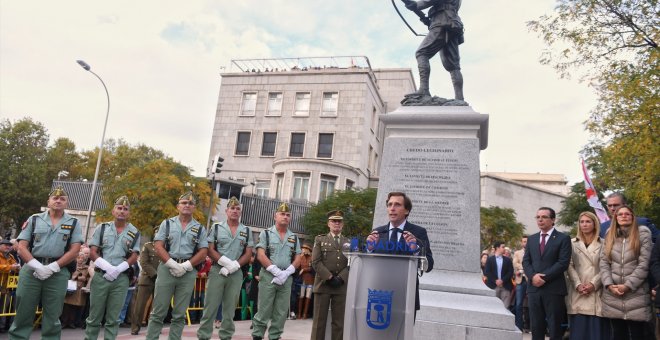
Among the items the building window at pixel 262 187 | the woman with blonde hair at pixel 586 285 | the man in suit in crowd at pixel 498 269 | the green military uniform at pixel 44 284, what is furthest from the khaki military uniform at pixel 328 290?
the building window at pixel 262 187

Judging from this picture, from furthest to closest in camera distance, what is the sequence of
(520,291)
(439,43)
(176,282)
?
(520,291) < (439,43) < (176,282)

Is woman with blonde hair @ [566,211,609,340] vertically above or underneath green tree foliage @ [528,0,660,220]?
underneath

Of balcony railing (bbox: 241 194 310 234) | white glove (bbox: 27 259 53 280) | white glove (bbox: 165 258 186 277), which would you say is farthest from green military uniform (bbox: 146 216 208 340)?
balcony railing (bbox: 241 194 310 234)

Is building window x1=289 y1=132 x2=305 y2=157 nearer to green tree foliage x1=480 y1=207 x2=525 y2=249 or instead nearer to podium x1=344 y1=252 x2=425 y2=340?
green tree foliage x1=480 y1=207 x2=525 y2=249

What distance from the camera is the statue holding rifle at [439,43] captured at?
327 inches

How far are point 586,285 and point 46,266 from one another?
643cm

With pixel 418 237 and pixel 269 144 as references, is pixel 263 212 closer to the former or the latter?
pixel 269 144

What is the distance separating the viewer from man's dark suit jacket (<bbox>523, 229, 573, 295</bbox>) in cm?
595

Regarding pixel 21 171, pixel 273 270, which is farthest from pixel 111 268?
pixel 21 171

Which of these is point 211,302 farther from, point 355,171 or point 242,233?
point 355,171

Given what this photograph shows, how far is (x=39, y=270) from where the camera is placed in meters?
5.77

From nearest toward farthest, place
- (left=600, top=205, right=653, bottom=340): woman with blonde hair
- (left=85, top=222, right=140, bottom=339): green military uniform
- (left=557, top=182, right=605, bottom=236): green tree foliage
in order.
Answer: (left=600, top=205, right=653, bottom=340): woman with blonde hair, (left=85, top=222, right=140, bottom=339): green military uniform, (left=557, top=182, right=605, bottom=236): green tree foliage

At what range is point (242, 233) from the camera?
7426 mm

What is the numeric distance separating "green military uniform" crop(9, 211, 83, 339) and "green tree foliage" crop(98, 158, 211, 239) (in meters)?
17.6
